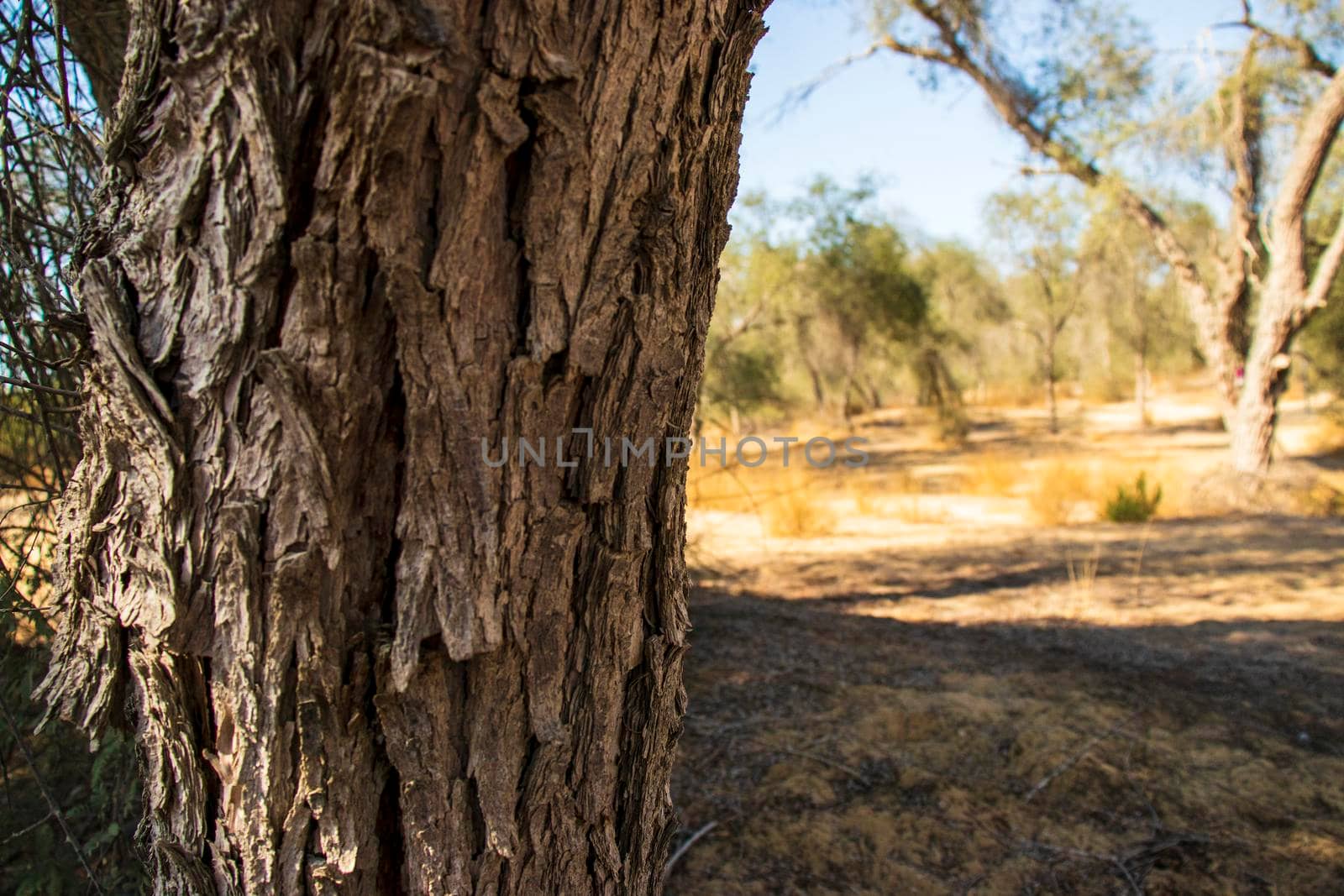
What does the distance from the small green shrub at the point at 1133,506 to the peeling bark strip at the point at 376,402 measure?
8.20m

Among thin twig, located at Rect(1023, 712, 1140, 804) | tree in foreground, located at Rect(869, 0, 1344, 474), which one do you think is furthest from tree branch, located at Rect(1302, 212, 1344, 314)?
thin twig, located at Rect(1023, 712, 1140, 804)

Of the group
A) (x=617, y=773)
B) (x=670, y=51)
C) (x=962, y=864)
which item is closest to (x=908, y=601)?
(x=962, y=864)

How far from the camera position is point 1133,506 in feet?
26.2

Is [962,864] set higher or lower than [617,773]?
lower

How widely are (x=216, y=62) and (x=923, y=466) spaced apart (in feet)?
44.6

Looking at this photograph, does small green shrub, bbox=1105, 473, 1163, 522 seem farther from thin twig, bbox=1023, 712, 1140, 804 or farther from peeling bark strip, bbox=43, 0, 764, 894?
peeling bark strip, bbox=43, 0, 764, 894

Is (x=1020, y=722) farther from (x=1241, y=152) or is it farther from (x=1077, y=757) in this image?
(x=1241, y=152)

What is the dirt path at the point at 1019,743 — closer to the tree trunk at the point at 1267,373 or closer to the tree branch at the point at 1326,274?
the tree trunk at the point at 1267,373

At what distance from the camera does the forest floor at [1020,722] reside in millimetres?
2166

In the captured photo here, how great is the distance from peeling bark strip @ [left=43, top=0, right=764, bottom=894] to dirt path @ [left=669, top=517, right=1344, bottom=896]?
1.31 metres

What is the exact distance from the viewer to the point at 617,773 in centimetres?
113

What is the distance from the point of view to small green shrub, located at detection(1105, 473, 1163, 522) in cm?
796

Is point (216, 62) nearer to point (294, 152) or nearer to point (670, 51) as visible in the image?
point (294, 152)

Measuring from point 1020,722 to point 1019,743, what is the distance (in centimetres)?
20
